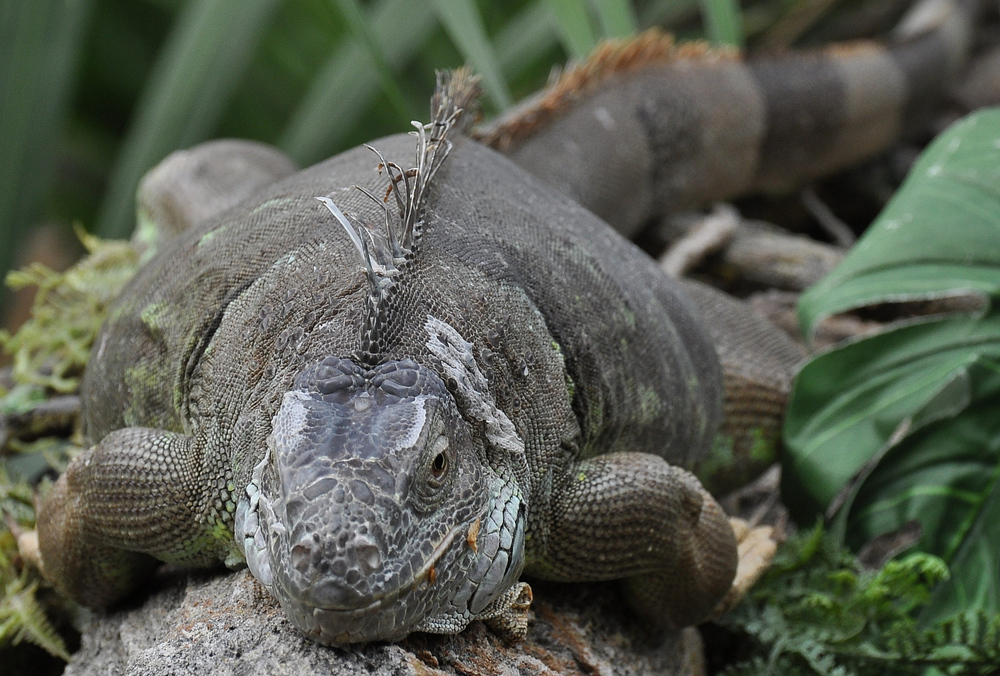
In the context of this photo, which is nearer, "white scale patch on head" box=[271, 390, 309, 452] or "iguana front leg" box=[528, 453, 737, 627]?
"white scale patch on head" box=[271, 390, 309, 452]

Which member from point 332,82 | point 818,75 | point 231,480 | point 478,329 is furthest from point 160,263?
point 818,75

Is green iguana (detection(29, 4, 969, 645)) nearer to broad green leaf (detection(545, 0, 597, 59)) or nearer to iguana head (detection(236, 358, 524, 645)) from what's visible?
iguana head (detection(236, 358, 524, 645))

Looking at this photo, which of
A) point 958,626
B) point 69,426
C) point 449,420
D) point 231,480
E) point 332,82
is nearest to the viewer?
point 449,420

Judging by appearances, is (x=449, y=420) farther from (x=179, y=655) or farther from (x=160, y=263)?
(x=160, y=263)

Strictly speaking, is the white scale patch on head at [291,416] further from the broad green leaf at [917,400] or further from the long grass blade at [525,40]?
the long grass blade at [525,40]

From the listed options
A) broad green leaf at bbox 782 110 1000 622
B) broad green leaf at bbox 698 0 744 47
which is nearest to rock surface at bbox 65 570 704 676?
broad green leaf at bbox 782 110 1000 622

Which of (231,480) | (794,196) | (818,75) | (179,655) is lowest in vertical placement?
(794,196)

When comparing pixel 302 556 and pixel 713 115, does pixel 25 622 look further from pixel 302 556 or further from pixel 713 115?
pixel 713 115
